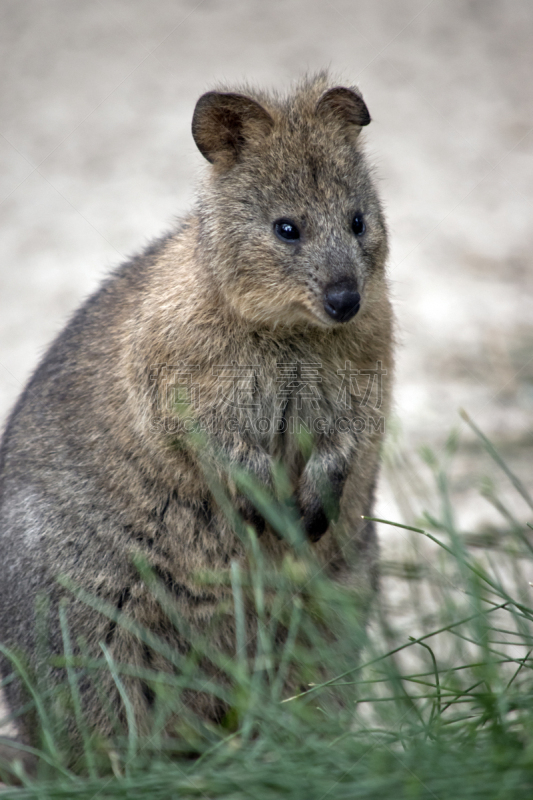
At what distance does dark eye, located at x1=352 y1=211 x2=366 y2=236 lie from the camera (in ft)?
12.2

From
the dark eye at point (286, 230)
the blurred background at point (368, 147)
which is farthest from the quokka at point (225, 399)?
the blurred background at point (368, 147)

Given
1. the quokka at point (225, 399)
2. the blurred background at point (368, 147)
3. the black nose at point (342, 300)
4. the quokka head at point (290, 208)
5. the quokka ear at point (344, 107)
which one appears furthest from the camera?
the blurred background at point (368, 147)

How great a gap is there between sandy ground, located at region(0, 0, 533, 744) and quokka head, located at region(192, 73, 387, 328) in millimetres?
3320

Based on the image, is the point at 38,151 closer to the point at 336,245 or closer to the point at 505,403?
the point at 505,403

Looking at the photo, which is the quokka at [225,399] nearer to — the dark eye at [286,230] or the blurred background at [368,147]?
the dark eye at [286,230]

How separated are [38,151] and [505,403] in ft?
18.3

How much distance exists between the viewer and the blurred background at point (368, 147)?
776 centimetres

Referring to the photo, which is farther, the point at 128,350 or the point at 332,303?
the point at 128,350

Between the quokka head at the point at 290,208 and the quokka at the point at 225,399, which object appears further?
the quokka at the point at 225,399

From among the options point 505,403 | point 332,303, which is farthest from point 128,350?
point 505,403

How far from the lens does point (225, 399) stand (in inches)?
149

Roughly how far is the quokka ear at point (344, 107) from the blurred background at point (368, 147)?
128 inches

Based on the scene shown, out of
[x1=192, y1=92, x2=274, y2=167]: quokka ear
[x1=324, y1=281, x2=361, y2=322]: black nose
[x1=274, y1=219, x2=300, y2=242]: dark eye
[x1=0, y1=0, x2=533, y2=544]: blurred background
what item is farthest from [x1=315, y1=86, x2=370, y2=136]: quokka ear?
[x1=0, y1=0, x2=533, y2=544]: blurred background

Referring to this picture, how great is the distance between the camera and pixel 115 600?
3.85 meters
